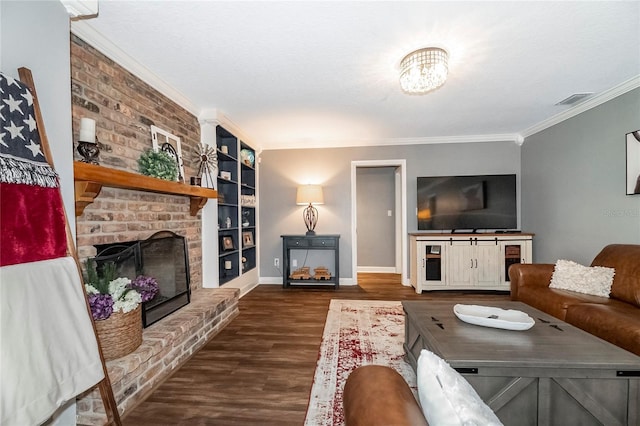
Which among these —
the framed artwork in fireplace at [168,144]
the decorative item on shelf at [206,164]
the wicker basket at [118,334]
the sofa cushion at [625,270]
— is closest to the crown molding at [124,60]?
the framed artwork in fireplace at [168,144]

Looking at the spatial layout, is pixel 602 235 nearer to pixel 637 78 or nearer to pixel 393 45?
pixel 637 78

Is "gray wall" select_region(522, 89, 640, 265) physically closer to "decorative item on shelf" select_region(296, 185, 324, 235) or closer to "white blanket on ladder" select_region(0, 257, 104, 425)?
"decorative item on shelf" select_region(296, 185, 324, 235)

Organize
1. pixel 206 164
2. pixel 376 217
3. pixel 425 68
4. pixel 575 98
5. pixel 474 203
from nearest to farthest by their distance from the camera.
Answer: pixel 425 68 < pixel 575 98 < pixel 206 164 < pixel 474 203 < pixel 376 217

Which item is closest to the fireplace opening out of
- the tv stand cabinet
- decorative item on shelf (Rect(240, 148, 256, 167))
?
decorative item on shelf (Rect(240, 148, 256, 167))

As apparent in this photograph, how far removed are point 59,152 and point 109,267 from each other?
2.47ft

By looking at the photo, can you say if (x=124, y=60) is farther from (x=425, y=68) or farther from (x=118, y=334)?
(x=425, y=68)

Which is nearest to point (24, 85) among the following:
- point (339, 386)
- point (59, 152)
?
point (59, 152)

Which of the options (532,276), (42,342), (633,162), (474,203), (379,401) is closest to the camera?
(379,401)

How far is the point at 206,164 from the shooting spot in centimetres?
314

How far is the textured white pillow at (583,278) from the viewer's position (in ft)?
7.61

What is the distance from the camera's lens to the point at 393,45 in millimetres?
1979

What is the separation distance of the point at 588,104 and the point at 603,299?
2.15m

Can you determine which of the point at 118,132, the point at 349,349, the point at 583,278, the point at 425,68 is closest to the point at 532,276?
the point at 583,278

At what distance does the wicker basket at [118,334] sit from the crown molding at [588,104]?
4.52 metres
